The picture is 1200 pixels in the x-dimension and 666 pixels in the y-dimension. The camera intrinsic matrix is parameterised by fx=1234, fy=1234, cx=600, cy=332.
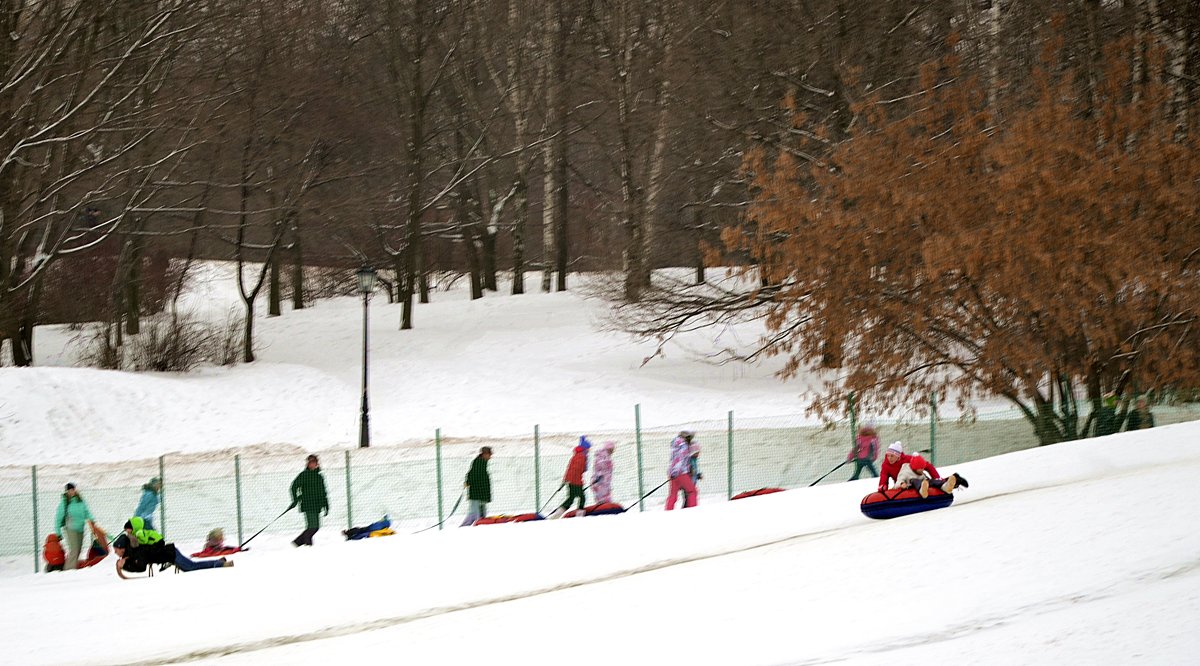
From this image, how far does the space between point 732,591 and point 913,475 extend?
156 inches

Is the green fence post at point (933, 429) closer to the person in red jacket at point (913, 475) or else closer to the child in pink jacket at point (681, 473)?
the child in pink jacket at point (681, 473)

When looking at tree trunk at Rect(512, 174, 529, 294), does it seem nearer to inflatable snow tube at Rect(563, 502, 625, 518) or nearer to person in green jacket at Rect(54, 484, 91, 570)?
inflatable snow tube at Rect(563, 502, 625, 518)

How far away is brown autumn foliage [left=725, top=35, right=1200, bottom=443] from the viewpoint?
22.4 metres

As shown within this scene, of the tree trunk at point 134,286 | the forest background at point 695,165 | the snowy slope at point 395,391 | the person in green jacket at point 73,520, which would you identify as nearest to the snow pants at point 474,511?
the person in green jacket at point 73,520

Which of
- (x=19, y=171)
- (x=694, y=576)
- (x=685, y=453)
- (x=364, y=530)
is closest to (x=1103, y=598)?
(x=694, y=576)

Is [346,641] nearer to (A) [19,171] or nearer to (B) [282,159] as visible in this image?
(A) [19,171]

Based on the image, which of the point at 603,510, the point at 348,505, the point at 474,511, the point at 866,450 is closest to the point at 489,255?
the point at 348,505

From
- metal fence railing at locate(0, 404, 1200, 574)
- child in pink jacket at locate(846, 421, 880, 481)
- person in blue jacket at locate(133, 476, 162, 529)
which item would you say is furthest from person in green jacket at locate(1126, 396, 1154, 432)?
person in blue jacket at locate(133, 476, 162, 529)

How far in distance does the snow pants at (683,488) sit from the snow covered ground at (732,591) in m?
2.29

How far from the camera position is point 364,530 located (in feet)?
66.8

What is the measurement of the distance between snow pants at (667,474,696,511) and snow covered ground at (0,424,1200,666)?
7.51ft

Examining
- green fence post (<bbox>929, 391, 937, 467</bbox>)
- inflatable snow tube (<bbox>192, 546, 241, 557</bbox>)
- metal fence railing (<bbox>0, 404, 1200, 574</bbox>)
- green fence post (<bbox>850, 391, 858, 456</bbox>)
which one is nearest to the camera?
inflatable snow tube (<bbox>192, 546, 241, 557</bbox>)

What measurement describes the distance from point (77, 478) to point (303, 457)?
4898mm

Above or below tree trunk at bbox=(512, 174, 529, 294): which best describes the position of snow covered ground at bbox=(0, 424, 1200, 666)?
below
